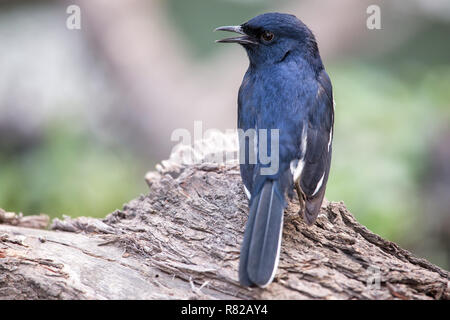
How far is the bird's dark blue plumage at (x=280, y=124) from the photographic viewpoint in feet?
9.99

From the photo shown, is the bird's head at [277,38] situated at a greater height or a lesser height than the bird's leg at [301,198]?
greater

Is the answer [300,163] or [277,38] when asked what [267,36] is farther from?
[300,163]

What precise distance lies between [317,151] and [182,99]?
210 inches

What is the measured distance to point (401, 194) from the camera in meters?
5.57

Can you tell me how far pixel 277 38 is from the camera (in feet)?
13.2

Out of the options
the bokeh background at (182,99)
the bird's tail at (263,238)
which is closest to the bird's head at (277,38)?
the bird's tail at (263,238)

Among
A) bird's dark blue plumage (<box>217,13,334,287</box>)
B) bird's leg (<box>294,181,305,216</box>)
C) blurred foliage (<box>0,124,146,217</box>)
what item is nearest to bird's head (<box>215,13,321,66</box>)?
bird's dark blue plumage (<box>217,13,334,287</box>)

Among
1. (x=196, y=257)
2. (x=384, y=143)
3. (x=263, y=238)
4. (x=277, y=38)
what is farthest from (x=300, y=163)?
(x=384, y=143)

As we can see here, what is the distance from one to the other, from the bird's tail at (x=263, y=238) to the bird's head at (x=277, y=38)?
1090 mm

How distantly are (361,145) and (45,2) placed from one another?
619 centimetres

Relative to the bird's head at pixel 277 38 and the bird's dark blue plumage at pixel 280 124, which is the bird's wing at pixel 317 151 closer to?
the bird's dark blue plumage at pixel 280 124

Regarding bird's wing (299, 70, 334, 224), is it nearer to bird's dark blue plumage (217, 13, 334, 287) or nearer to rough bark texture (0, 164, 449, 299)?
bird's dark blue plumage (217, 13, 334, 287)

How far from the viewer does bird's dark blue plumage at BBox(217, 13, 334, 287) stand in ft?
9.99
